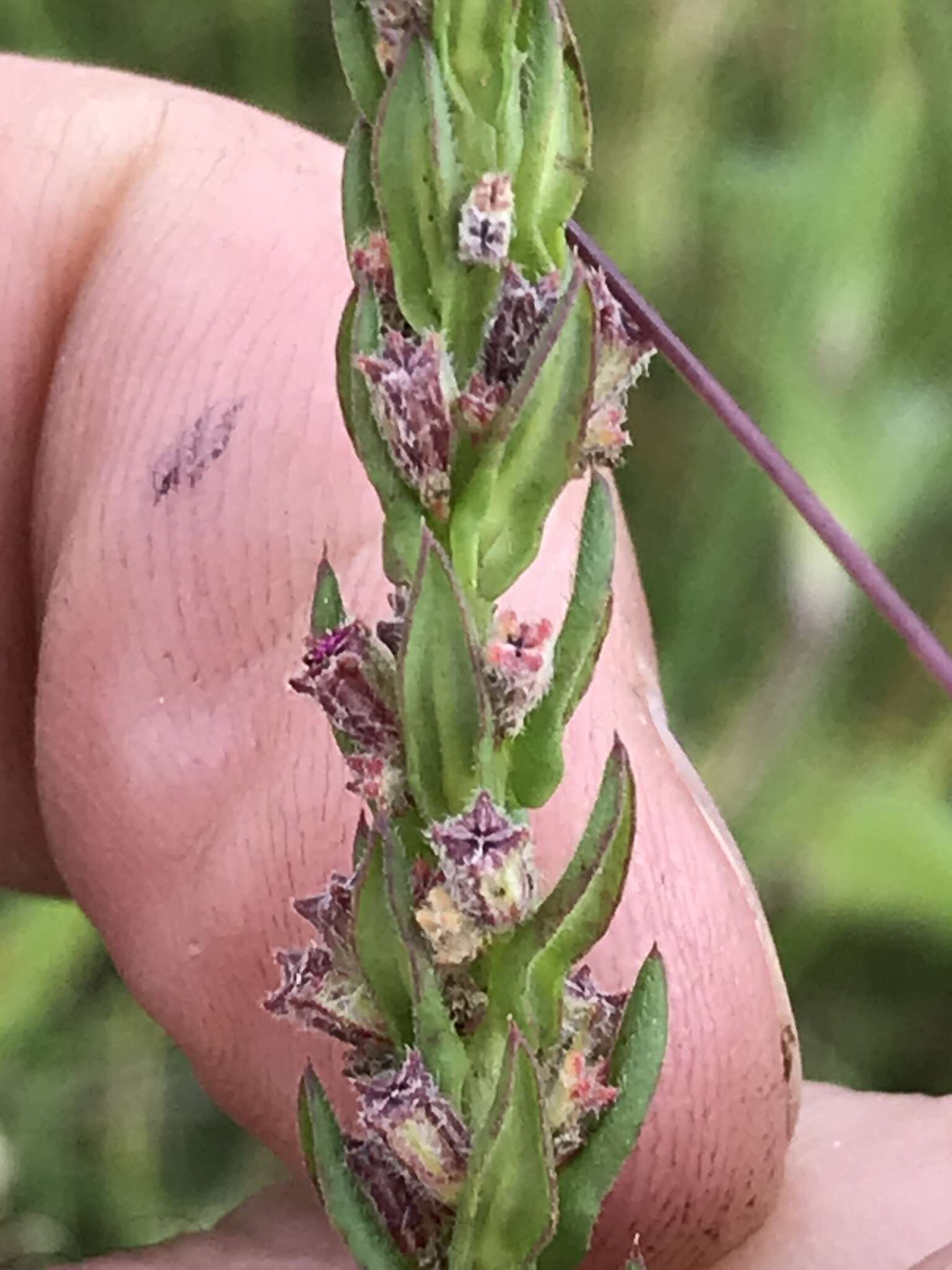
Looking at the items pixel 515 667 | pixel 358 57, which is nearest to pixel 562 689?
pixel 515 667

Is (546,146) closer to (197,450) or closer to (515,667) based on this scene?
(515,667)

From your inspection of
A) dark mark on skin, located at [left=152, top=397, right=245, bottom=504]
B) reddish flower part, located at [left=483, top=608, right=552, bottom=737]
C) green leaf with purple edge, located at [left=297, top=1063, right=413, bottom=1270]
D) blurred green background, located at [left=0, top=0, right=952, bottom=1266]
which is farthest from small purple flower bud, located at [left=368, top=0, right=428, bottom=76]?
blurred green background, located at [left=0, top=0, right=952, bottom=1266]

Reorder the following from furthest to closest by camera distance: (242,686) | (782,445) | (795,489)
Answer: (782,445) < (242,686) < (795,489)

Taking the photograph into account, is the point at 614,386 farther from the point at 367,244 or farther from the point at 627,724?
the point at 627,724

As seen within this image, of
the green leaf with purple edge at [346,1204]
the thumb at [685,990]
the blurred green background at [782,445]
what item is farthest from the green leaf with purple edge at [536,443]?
the blurred green background at [782,445]

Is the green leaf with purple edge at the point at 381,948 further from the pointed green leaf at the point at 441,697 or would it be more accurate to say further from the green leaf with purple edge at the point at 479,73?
the green leaf with purple edge at the point at 479,73
